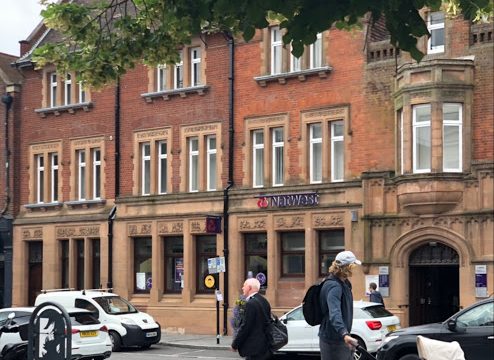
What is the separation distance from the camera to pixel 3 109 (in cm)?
4116

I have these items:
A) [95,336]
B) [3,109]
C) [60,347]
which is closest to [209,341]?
[95,336]

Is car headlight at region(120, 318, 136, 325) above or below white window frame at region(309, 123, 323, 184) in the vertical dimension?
below

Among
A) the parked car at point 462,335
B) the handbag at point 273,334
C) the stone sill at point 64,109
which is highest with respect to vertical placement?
the stone sill at point 64,109

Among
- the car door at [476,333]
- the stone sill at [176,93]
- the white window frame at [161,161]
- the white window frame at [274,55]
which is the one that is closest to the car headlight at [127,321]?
the white window frame at [161,161]

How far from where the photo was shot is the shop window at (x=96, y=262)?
37.8 m

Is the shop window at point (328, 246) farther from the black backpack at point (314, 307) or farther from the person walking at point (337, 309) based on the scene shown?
the person walking at point (337, 309)

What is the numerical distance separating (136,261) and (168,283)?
5.57 feet

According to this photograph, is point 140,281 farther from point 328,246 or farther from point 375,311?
point 375,311

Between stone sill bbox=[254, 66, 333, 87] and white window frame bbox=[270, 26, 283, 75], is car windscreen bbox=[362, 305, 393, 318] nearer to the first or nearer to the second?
stone sill bbox=[254, 66, 333, 87]

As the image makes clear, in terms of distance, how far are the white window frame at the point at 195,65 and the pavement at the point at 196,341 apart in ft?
27.9

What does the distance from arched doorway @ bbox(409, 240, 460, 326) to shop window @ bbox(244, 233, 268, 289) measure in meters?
Answer: 5.17

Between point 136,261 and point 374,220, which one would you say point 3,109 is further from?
point 374,220

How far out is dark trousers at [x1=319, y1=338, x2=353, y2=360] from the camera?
11.2 metres

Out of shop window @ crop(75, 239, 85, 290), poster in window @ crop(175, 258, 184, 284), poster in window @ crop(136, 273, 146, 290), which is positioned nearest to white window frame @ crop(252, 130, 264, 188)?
poster in window @ crop(175, 258, 184, 284)
